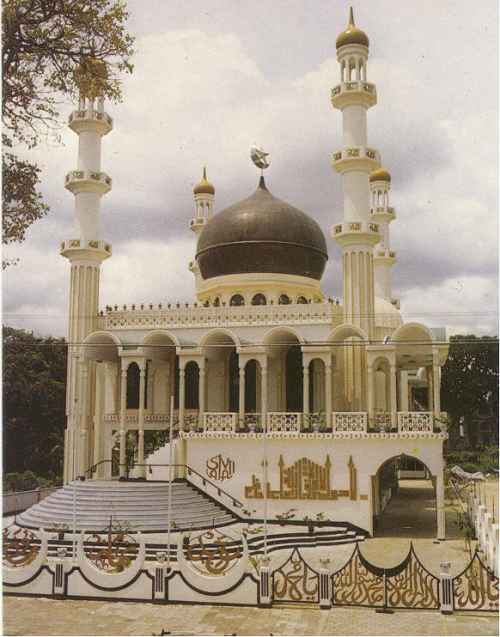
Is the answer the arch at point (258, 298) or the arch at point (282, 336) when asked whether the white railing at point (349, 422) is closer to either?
the arch at point (282, 336)

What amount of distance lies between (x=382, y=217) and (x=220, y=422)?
76.6 feet

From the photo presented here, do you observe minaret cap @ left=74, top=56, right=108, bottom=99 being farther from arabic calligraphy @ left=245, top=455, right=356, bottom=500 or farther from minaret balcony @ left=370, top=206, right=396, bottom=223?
minaret balcony @ left=370, top=206, right=396, bottom=223

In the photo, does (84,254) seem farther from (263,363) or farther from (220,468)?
(220,468)

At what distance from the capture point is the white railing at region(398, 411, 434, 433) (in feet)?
78.2

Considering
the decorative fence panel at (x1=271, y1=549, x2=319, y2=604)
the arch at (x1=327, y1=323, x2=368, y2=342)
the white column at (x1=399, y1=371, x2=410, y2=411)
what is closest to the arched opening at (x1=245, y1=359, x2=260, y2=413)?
the arch at (x1=327, y1=323, x2=368, y2=342)

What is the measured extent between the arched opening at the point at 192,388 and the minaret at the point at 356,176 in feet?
22.6

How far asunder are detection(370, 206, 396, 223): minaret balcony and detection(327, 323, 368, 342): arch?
19313mm

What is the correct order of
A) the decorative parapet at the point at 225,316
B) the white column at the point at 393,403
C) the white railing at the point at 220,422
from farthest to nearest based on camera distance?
the decorative parapet at the point at 225,316
the white railing at the point at 220,422
the white column at the point at 393,403

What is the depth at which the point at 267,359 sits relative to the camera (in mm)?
27938

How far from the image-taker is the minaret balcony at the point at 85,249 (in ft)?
99.7

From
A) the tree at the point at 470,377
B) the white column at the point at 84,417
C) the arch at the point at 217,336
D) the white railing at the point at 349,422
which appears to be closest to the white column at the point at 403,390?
the arch at the point at 217,336

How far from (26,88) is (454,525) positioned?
2098 cm

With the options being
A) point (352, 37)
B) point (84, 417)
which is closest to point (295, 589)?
point (84, 417)

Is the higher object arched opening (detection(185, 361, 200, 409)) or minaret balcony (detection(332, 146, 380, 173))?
minaret balcony (detection(332, 146, 380, 173))
